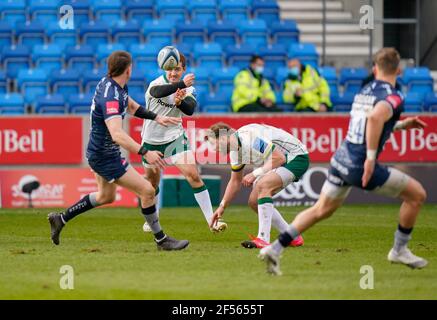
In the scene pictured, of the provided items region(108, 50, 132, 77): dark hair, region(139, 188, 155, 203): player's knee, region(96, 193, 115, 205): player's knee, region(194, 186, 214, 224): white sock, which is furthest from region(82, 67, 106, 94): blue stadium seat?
region(108, 50, 132, 77): dark hair

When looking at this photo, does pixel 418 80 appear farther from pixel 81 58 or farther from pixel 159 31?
pixel 81 58

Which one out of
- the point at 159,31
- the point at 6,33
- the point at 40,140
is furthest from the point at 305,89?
the point at 6,33

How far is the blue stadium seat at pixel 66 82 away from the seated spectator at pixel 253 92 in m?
3.42

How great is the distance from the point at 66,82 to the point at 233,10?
189 inches

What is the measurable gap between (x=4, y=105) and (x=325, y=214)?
13.2m

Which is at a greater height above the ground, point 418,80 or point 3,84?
point 3,84

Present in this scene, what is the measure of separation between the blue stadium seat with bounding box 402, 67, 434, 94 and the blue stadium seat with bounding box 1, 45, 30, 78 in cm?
833

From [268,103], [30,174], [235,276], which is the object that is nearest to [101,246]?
[235,276]

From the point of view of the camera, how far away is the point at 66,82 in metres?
24.1

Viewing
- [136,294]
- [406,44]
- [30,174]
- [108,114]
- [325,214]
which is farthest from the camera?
[406,44]

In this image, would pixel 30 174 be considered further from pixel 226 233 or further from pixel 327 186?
pixel 327 186

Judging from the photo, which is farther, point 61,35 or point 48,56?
point 61,35

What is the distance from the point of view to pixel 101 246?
14.1 m

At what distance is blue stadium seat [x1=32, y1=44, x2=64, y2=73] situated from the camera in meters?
24.8
